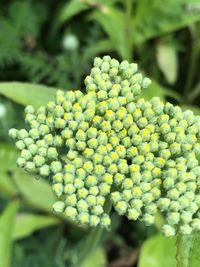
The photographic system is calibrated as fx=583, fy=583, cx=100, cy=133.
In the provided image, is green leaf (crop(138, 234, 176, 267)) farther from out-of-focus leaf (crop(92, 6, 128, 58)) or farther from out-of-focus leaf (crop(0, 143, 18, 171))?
out-of-focus leaf (crop(92, 6, 128, 58))

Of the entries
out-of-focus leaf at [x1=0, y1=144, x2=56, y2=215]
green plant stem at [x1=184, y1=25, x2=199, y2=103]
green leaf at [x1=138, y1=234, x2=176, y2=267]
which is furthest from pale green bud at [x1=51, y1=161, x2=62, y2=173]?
green plant stem at [x1=184, y1=25, x2=199, y2=103]

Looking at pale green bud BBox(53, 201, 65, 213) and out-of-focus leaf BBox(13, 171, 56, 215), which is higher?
out-of-focus leaf BBox(13, 171, 56, 215)

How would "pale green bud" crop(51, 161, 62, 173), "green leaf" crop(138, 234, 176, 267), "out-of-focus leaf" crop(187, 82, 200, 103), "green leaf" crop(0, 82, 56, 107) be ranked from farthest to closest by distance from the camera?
"out-of-focus leaf" crop(187, 82, 200, 103) < "green leaf" crop(138, 234, 176, 267) < "green leaf" crop(0, 82, 56, 107) < "pale green bud" crop(51, 161, 62, 173)

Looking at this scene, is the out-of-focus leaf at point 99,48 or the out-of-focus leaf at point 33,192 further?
the out-of-focus leaf at point 99,48

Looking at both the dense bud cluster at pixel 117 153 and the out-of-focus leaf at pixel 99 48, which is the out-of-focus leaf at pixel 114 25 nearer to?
the out-of-focus leaf at pixel 99 48

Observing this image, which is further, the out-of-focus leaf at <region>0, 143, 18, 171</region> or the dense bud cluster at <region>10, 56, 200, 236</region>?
the out-of-focus leaf at <region>0, 143, 18, 171</region>

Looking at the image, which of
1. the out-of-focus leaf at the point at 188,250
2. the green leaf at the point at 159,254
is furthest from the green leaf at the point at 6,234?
the out-of-focus leaf at the point at 188,250
